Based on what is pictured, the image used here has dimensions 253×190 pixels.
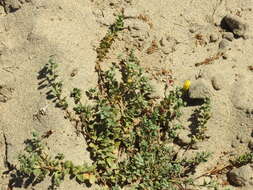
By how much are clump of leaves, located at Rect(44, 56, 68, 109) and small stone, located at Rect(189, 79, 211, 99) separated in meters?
1.88

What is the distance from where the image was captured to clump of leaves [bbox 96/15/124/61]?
6551 mm

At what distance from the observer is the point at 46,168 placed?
18.5 feet

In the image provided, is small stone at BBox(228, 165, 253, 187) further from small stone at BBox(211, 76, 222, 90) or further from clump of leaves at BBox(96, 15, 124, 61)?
clump of leaves at BBox(96, 15, 124, 61)

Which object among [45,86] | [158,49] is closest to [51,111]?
[45,86]

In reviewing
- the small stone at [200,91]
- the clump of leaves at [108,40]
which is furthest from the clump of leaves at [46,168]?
the small stone at [200,91]

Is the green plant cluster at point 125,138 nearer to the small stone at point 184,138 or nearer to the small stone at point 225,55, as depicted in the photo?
the small stone at point 184,138

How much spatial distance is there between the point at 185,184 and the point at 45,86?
2460 millimetres

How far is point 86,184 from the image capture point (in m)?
5.79

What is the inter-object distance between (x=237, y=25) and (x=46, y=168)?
3726mm

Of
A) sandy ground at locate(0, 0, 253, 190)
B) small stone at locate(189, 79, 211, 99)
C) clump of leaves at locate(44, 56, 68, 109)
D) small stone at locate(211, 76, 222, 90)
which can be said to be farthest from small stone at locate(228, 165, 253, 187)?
clump of leaves at locate(44, 56, 68, 109)

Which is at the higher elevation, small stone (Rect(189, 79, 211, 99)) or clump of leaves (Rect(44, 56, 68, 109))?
clump of leaves (Rect(44, 56, 68, 109))

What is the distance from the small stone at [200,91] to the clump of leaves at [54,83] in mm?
1878

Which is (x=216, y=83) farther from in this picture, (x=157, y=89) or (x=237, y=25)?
(x=237, y=25)

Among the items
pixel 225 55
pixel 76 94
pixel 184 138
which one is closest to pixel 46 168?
pixel 76 94
